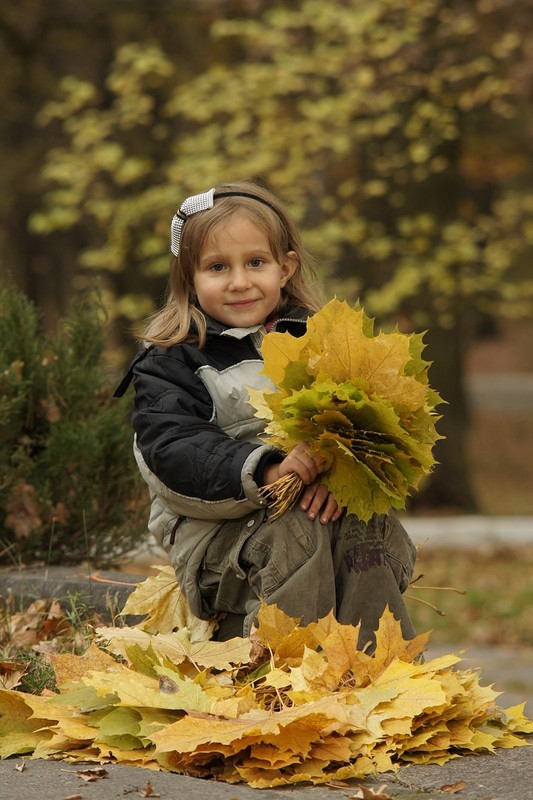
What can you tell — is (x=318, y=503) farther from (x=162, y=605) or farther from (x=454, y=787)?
(x=454, y=787)

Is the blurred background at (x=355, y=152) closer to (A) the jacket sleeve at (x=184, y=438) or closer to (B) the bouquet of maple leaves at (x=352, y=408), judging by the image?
(A) the jacket sleeve at (x=184, y=438)

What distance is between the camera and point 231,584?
3482mm

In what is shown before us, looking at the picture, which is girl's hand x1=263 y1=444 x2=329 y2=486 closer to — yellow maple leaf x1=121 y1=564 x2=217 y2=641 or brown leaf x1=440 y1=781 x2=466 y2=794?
yellow maple leaf x1=121 y1=564 x2=217 y2=641

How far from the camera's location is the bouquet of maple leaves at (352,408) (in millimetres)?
3172

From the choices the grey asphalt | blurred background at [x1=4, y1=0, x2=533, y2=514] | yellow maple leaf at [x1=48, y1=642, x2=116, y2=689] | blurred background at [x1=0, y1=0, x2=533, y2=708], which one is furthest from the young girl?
blurred background at [x1=4, y1=0, x2=533, y2=514]

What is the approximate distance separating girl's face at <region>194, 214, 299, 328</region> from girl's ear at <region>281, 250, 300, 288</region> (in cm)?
11

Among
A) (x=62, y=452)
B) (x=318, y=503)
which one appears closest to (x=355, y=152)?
(x=62, y=452)

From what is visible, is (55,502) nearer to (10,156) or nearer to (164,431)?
(164,431)

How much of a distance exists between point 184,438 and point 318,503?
1.37 feet

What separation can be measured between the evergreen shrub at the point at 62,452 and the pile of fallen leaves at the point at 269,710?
61.1 inches

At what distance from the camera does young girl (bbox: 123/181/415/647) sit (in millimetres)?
3307

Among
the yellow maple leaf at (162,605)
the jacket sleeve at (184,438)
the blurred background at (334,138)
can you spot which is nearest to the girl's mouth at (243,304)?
the jacket sleeve at (184,438)

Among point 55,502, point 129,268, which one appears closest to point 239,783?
point 55,502

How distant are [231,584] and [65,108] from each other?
32.1 feet
